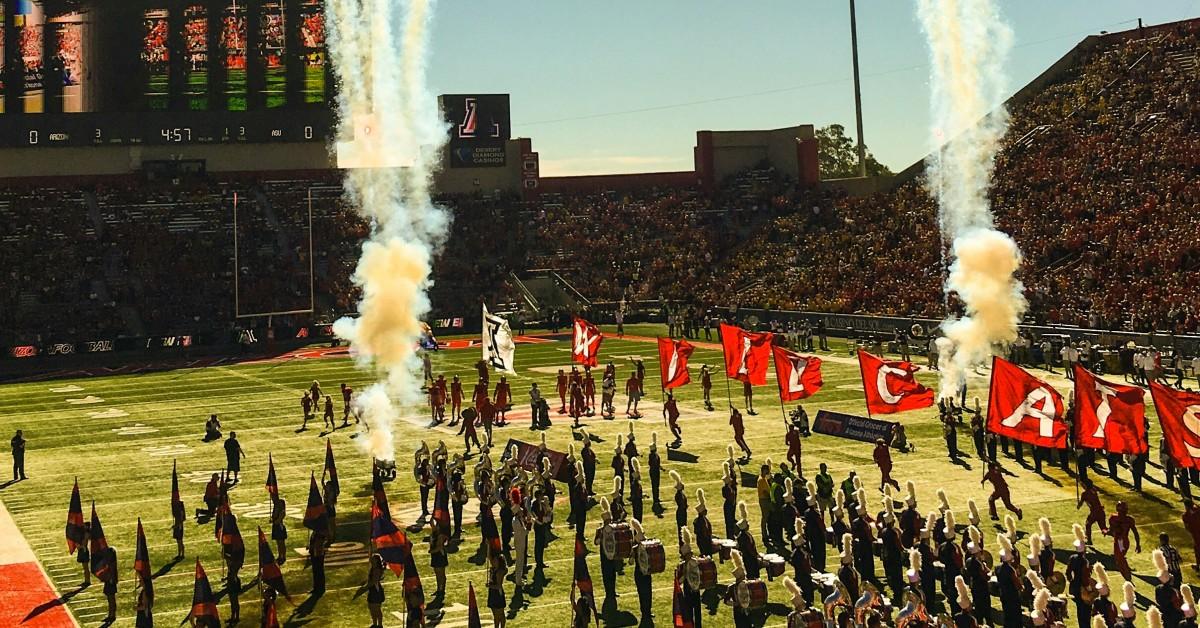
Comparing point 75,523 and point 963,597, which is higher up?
point 963,597

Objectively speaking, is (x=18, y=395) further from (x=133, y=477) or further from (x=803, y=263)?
(x=803, y=263)

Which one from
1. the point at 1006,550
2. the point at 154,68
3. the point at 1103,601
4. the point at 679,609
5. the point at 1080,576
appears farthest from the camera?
the point at 154,68

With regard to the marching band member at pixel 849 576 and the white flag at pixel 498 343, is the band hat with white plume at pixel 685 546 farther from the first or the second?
the white flag at pixel 498 343

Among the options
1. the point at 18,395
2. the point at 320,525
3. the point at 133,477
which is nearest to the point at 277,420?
the point at 133,477

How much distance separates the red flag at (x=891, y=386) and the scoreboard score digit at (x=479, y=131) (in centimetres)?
5809

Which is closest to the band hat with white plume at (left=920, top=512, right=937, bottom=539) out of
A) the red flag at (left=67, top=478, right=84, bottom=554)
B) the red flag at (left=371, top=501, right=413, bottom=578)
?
the red flag at (left=371, top=501, right=413, bottom=578)

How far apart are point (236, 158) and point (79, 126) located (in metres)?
10.4

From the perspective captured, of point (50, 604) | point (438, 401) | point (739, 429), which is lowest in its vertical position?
point (50, 604)

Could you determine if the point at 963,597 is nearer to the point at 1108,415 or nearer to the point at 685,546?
the point at 685,546

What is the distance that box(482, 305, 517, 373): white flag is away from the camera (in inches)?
1353

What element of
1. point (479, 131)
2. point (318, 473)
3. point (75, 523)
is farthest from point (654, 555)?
point (479, 131)

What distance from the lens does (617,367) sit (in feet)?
163

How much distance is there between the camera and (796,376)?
29203mm

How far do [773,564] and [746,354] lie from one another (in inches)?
483
